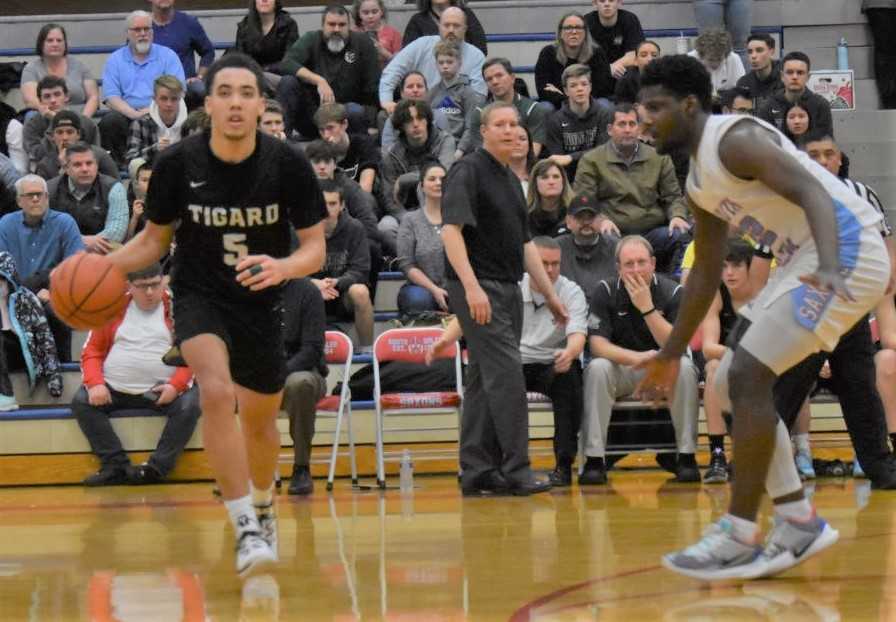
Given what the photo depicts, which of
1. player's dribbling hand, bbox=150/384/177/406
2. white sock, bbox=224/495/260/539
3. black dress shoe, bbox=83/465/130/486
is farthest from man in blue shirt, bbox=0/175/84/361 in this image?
white sock, bbox=224/495/260/539

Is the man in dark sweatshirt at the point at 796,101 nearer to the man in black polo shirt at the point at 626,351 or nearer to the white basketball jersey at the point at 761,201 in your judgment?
the man in black polo shirt at the point at 626,351

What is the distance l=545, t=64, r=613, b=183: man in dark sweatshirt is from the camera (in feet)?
41.7

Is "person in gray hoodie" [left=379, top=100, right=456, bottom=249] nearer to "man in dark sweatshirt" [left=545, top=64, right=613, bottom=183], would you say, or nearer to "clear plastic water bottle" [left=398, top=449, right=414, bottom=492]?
"man in dark sweatshirt" [left=545, top=64, right=613, bottom=183]

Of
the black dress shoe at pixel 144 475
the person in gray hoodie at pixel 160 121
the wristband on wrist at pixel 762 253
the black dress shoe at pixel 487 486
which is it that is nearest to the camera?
the black dress shoe at pixel 487 486

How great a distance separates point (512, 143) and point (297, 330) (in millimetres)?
1967

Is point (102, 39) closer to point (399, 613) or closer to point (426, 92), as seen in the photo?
point (426, 92)

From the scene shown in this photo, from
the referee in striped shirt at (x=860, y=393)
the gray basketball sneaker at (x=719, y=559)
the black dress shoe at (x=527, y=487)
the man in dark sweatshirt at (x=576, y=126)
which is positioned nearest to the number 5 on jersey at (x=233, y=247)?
the gray basketball sneaker at (x=719, y=559)

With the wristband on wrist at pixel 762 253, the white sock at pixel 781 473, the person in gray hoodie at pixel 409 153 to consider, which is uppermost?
the person in gray hoodie at pixel 409 153

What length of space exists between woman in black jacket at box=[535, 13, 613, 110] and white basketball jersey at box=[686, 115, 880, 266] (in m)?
8.41

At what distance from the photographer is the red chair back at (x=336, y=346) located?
10.2 metres

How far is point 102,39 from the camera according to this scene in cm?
1642

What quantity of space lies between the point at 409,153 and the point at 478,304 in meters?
4.36

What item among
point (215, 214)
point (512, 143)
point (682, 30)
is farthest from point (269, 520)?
point (682, 30)

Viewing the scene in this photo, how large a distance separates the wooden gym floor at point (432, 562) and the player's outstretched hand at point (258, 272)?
1030 millimetres
